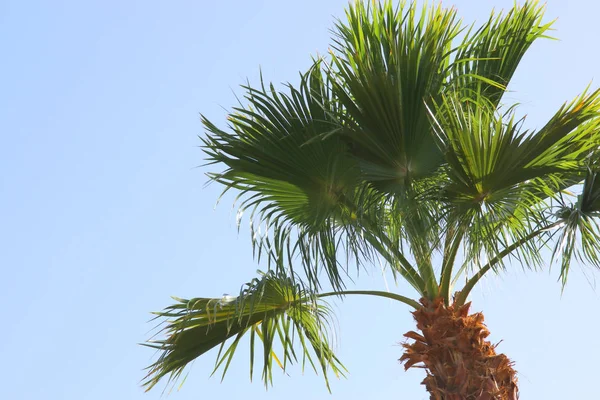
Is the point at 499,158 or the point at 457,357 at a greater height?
the point at 499,158

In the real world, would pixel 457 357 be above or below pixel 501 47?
below

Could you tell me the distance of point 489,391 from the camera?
5.55 metres

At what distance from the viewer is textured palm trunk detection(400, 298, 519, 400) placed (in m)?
5.59

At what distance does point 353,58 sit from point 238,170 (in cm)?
114

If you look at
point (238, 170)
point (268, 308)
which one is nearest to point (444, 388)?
point (268, 308)

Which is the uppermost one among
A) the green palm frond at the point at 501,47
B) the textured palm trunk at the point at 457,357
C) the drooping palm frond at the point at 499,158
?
the green palm frond at the point at 501,47

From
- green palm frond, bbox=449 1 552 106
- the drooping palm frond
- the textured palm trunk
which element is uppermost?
green palm frond, bbox=449 1 552 106

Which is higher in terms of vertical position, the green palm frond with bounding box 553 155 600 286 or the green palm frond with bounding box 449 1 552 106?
the green palm frond with bounding box 449 1 552 106

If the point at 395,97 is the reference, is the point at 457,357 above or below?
below

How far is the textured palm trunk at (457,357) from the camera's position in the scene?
5.59 m

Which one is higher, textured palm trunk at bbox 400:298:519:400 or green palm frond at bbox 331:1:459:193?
green palm frond at bbox 331:1:459:193

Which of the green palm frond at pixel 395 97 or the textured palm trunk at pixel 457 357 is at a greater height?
the green palm frond at pixel 395 97

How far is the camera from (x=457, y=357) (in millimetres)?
5684

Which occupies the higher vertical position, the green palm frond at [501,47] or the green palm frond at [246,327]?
the green palm frond at [501,47]
